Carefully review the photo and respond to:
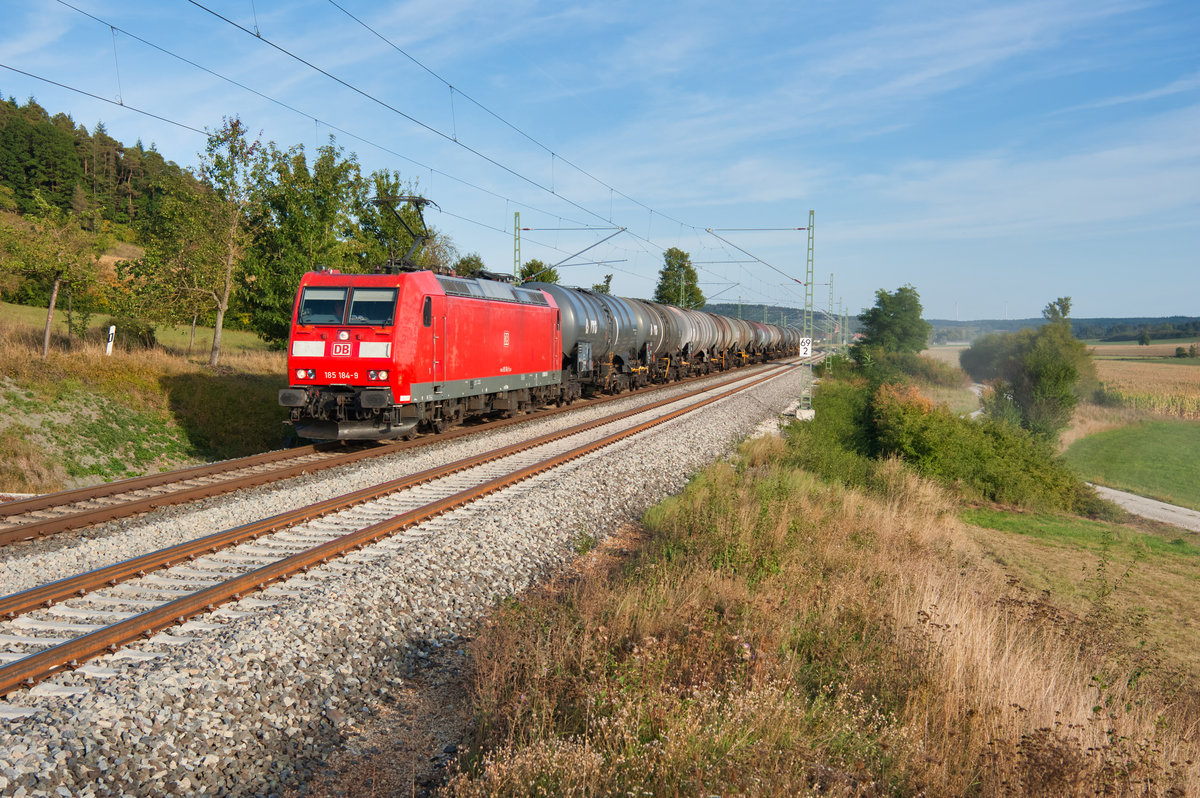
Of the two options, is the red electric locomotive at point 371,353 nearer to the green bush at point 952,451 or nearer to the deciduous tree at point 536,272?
the green bush at point 952,451

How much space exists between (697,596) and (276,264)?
66.2 ft

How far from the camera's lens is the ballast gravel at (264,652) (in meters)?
4.13

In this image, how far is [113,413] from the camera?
17.1m

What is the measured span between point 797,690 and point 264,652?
3895mm

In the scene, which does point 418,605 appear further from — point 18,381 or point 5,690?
point 18,381

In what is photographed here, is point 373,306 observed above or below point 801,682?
above

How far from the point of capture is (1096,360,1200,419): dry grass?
5694cm

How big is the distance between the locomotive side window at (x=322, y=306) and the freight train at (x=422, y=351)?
20 millimetres

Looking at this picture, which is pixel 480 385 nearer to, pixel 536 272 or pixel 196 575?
pixel 196 575

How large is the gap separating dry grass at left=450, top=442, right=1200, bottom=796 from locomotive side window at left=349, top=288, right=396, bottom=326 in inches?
305

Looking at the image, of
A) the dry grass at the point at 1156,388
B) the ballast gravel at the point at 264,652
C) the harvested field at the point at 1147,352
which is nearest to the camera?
the ballast gravel at the point at 264,652

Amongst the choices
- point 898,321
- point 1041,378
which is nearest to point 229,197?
point 1041,378

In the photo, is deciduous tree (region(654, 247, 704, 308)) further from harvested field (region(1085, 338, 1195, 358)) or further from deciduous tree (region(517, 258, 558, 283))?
harvested field (region(1085, 338, 1195, 358))

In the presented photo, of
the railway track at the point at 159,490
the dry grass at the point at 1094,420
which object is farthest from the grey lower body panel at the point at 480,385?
the dry grass at the point at 1094,420
